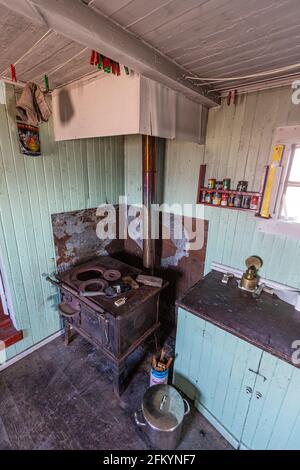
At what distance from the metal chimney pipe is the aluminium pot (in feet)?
3.39

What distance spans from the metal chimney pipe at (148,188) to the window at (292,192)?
1.05 meters

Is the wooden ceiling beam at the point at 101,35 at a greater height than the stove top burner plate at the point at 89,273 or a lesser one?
greater

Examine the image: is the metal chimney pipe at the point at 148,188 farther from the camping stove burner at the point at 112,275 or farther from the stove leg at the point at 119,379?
the stove leg at the point at 119,379

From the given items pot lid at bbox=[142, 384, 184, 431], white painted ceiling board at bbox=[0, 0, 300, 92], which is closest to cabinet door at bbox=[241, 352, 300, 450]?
pot lid at bbox=[142, 384, 184, 431]

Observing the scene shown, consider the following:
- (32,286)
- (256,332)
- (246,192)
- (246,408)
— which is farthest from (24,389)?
(246,192)

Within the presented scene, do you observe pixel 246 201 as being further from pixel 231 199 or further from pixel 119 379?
pixel 119 379

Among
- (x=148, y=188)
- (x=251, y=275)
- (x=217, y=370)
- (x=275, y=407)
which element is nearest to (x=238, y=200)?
(x=251, y=275)

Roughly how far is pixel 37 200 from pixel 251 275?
193cm

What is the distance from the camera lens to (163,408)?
145 centimetres

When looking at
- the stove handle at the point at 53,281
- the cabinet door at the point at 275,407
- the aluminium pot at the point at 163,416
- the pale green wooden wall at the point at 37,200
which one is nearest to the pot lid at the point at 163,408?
the aluminium pot at the point at 163,416

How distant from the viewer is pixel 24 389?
6.01ft

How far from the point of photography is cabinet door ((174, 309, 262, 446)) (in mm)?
1344

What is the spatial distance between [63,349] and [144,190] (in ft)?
5.79

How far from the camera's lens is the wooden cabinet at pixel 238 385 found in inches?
47.1
